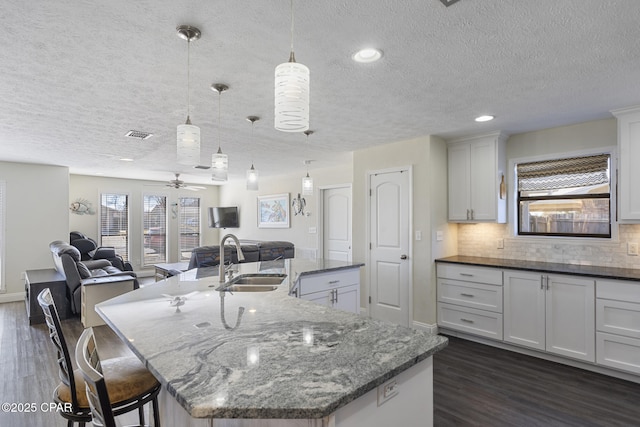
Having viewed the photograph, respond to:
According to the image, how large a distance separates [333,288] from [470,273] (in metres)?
1.60

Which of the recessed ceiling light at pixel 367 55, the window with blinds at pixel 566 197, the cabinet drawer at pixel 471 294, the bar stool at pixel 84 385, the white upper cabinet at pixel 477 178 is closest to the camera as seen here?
the bar stool at pixel 84 385

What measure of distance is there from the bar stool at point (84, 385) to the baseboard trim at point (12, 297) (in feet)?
18.8

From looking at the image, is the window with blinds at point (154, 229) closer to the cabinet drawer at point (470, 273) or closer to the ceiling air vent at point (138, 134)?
the ceiling air vent at point (138, 134)

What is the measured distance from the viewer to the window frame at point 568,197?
335 centimetres

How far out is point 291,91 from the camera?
1401mm

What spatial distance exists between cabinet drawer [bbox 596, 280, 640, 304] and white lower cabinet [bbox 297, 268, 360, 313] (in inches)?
84.4

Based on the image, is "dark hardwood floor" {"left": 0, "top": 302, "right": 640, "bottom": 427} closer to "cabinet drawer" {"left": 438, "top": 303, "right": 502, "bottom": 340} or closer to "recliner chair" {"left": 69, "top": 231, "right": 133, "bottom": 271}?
"cabinet drawer" {"left": 438, "top": 303, "right": 502, "bottom": 340}

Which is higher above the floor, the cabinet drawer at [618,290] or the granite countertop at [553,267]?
the granite countertop at [553,267]

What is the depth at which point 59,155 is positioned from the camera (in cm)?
505

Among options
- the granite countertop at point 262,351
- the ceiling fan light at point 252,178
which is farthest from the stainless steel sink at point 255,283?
the ceiling fan light at point 252,178

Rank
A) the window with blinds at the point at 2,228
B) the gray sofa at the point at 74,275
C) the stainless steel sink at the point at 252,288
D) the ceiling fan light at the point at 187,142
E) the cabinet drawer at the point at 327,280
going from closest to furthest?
the ceiling fan light at the point at 187,142 < the stainless steel sink at the point at 252,288 < the cabinet drawer at the point at 327,280 < the gray sofa at the point at 74,275 < the window with blinds at the point at 2,228

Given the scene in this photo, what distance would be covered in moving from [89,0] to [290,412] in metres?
1.85

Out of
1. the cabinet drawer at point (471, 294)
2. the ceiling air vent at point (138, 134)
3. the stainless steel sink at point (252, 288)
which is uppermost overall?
the ceiling air vent at point (138, 134)

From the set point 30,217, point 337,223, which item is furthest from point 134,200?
point 337,223
